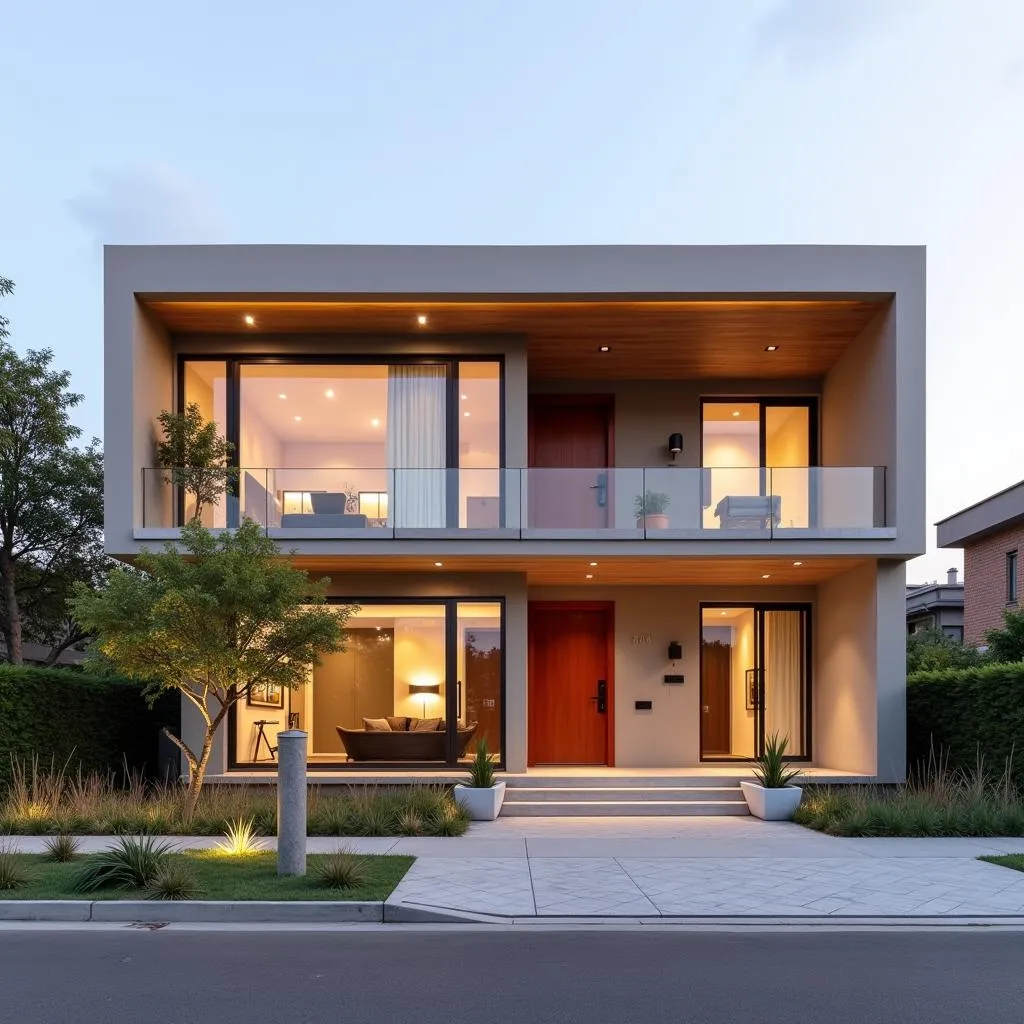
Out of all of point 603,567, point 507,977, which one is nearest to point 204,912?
point 507,977

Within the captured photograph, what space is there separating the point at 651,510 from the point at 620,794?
13.7 feet

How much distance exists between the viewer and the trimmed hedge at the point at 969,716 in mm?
11508

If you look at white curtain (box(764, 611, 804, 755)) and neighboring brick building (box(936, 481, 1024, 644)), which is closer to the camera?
white curtain (box(764, 611, 804, 755))

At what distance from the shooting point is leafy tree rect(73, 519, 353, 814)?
35.9ft

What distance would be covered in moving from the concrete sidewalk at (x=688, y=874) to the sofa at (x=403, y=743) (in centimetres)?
244

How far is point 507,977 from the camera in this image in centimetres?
552

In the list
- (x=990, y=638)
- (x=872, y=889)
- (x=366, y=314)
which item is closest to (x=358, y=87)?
(x=366, y=314)

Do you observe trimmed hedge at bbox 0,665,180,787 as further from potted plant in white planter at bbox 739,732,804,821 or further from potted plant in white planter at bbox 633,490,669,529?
potted plant in white planter at bbox 739,732,804,821

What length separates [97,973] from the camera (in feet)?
18.3

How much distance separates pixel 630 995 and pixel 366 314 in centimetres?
1053

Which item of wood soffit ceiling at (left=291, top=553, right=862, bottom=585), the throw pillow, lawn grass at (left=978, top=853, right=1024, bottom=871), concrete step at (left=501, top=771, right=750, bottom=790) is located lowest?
concrete step at (left=501, top=771, right=750, bottom=790)

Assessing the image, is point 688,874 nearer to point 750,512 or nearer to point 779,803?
point 779,803

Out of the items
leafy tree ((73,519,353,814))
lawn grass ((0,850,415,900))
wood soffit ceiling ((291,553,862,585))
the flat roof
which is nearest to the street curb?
lawn grass ((0,850,415,900))

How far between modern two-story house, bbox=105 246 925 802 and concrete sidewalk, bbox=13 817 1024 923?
3.36 metres
